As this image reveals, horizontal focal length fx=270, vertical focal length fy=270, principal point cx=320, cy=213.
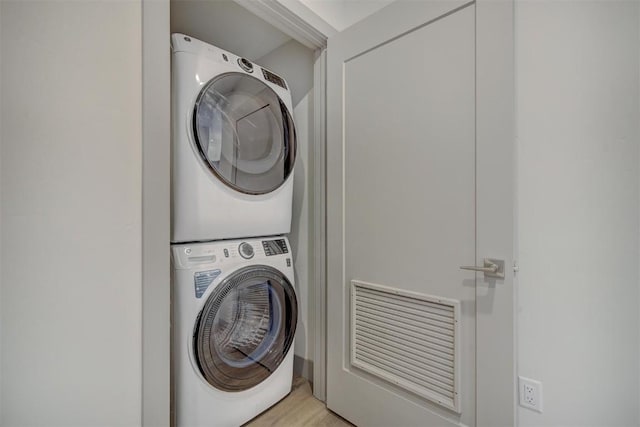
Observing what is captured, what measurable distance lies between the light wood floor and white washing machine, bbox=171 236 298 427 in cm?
7

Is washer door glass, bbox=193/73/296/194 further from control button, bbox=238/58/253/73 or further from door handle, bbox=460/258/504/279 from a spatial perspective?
door handle, bbox=460/258/504/279

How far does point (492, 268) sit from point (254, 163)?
1.16 meters

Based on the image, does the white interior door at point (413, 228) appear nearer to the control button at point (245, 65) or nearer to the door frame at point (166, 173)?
the door frame at point (166, 173)

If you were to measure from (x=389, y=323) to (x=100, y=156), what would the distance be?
130 centimetres

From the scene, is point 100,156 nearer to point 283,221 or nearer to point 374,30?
point 283,221

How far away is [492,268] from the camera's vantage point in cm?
96

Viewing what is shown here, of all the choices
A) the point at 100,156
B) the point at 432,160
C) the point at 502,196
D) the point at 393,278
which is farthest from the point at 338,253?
the point at 100,156

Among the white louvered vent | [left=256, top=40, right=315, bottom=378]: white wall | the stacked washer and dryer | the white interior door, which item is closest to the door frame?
the white interior door

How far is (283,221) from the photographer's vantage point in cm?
158

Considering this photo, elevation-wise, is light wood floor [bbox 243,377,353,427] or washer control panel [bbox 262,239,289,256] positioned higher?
washer control panel [bbox 262,239,289,256]

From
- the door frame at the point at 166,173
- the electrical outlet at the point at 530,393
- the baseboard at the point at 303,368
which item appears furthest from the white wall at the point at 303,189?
the electrical outlet at the point at 530,393

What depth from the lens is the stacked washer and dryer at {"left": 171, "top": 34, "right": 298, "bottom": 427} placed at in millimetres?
1177

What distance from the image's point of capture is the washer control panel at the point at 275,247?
1.47 meters

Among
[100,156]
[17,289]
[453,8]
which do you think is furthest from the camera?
[453,8]
